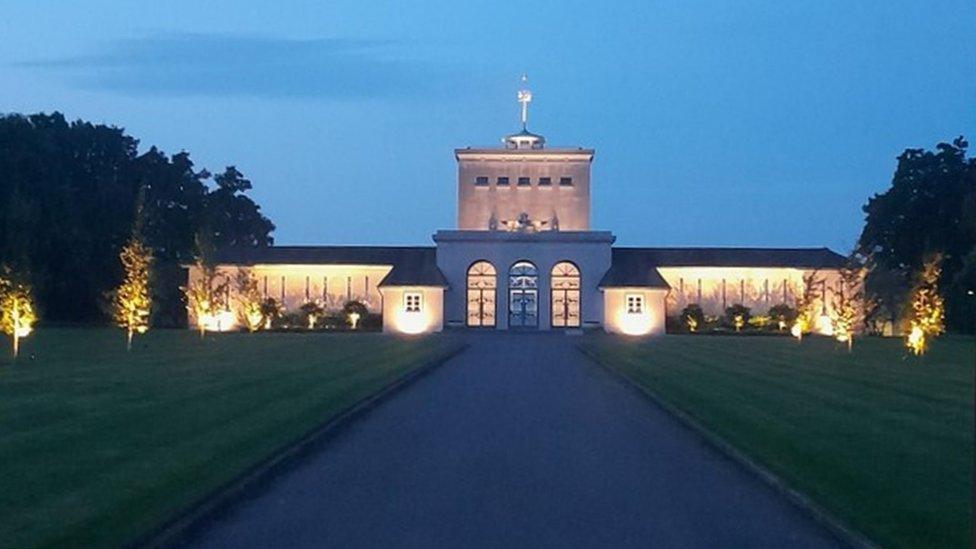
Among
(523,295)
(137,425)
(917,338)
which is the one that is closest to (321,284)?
(523,295)

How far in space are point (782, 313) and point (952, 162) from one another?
15007 millimetres

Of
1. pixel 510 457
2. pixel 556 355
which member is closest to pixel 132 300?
pixel 556 355

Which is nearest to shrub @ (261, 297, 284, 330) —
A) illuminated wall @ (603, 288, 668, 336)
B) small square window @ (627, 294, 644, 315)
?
illuminated wall @ (603, 288, 668, 336)

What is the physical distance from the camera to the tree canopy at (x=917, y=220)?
8050 centimetres

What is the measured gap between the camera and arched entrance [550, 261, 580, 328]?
85062 millimetres

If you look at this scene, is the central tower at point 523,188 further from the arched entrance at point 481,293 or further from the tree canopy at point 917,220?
the tree canopy at point 917,220

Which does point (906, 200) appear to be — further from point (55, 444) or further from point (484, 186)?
point (55, 444)

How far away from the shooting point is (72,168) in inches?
3679

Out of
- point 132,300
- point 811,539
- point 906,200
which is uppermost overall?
point 906,200

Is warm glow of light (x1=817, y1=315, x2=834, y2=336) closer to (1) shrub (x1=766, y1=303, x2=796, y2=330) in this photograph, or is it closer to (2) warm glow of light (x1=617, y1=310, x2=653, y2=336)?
(1) shrub (x1=766, y1=303, x2=796, y2=330)

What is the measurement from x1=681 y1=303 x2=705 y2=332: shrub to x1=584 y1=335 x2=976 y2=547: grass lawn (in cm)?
3479

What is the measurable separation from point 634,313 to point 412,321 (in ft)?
42.4

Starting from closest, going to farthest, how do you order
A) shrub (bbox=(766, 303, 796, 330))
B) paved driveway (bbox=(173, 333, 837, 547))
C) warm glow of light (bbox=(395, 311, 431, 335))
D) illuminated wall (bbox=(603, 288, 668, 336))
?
paved driveway (bbox=(173, 333, 837, 547)) → shrub (bbox=(766, 303, 796, 330)) → illuminated wall (bbox=(603, 288, 668, 336)) → warm glow of light (bbox=(395, 311, 431, 335))

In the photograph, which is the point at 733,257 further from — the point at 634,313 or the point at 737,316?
the point at 634,313
